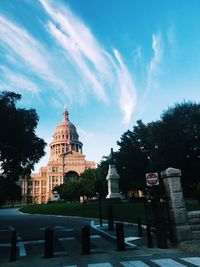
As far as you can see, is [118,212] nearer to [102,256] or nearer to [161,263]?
[102,256]

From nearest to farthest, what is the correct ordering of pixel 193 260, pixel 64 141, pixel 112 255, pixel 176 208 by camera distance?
pixel 193 260 < pixel 112 255 < pixel 176 208 < pixel 64 141

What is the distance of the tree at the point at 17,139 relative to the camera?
25508 mm

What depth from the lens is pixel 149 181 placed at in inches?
492

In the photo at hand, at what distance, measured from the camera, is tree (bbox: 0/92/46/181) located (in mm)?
25508

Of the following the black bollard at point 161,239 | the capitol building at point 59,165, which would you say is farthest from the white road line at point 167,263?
the capitol building at point 59,165

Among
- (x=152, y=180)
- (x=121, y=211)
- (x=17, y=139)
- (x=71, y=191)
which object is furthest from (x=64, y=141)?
(x=152, y=180)

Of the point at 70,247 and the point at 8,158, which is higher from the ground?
the point at 8,158

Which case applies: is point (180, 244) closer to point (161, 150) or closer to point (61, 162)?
point (161, 150)

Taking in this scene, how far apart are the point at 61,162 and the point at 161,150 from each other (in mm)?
124881

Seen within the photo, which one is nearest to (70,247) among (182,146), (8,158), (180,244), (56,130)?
(180,244)

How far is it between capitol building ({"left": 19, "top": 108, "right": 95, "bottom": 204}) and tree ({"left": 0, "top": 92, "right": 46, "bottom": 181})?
129364mm

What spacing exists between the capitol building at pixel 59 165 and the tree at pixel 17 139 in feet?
424

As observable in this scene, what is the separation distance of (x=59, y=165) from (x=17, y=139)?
453 feet

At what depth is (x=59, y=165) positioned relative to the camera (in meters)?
162
